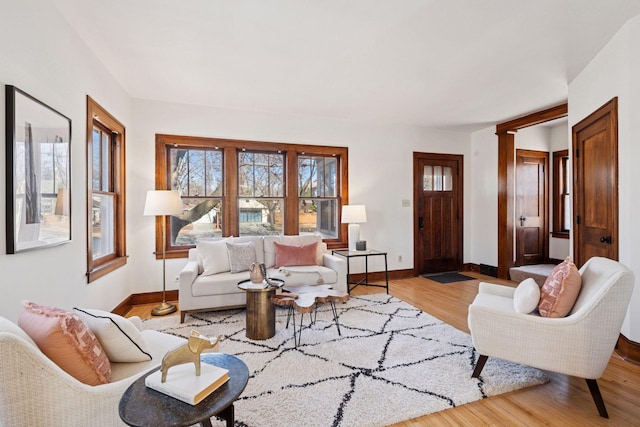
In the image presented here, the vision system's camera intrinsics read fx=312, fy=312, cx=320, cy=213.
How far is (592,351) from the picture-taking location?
1.84 m

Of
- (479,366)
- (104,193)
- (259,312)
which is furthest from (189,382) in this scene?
(104,193)

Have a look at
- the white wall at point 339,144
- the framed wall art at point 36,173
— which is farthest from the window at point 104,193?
the framed wall art at point 36,173

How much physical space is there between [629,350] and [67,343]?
12.2 feet

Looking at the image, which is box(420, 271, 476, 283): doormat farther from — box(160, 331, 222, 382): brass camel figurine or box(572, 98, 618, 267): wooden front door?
box(160, 331, 222, 382): brass camel figurine

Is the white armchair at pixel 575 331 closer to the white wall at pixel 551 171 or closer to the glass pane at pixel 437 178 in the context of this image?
the glass pane at pixel 437 178

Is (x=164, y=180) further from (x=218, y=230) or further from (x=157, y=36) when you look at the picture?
(x=157, y=36)

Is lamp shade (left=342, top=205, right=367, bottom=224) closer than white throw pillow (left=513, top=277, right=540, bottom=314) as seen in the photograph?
No

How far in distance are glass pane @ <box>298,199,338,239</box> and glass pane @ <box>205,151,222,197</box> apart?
1262 mm

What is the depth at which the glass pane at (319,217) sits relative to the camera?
4.93m

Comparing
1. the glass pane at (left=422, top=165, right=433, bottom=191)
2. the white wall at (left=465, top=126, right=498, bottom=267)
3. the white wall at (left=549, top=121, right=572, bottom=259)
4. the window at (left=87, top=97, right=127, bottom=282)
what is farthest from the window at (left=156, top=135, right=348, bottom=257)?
the white wall at (left=549, top=121, right=572, bottom=259)

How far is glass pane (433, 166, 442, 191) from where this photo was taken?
569cm

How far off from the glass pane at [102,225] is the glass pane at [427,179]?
15.6 ft

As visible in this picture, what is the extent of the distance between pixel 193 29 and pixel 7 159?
1569 mm

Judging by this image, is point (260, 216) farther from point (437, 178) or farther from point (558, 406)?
point (558, 406)
